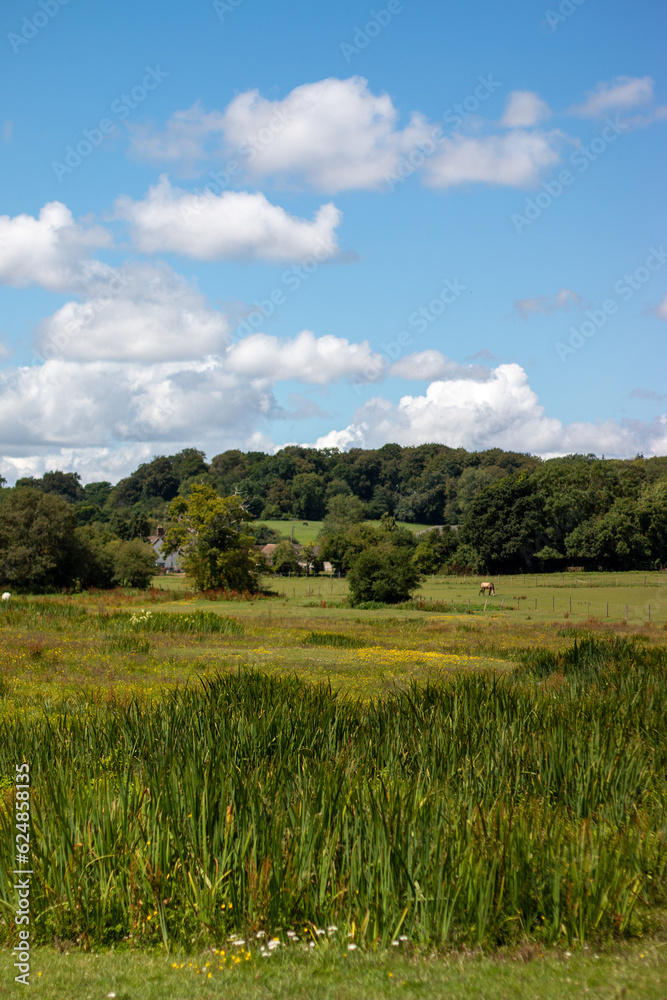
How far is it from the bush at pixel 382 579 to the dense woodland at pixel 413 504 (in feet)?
42.1

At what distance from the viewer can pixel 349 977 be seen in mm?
5047

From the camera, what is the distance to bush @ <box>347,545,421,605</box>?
170 ft

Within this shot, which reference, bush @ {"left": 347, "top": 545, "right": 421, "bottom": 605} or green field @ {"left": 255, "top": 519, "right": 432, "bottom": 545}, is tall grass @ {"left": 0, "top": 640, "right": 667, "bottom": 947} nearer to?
bush @ {"left": 347, "top": 545, "right": 421, "bottom": 605}

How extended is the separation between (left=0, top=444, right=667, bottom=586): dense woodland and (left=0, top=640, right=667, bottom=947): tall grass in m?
53.2

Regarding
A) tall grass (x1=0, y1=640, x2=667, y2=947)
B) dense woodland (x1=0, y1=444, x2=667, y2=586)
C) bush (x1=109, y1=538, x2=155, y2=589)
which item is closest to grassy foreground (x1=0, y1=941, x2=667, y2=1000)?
tall grass (x1=0, y1=640, x2=667, y2=947)

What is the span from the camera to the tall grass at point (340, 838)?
565 cm

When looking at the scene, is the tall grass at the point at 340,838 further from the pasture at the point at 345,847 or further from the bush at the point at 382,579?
the bush at the point at 382,579

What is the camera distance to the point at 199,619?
2934 cm

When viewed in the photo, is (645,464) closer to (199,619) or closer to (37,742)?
(199,619)

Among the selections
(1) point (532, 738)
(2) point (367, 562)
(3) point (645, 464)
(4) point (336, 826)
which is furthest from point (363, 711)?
(3) point (645, 464)

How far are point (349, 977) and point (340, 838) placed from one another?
129 cm

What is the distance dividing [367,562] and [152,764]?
45019mm

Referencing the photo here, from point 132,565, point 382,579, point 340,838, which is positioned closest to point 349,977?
point 340,838

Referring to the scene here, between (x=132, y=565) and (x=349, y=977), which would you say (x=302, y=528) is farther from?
(x=349, y=977)
